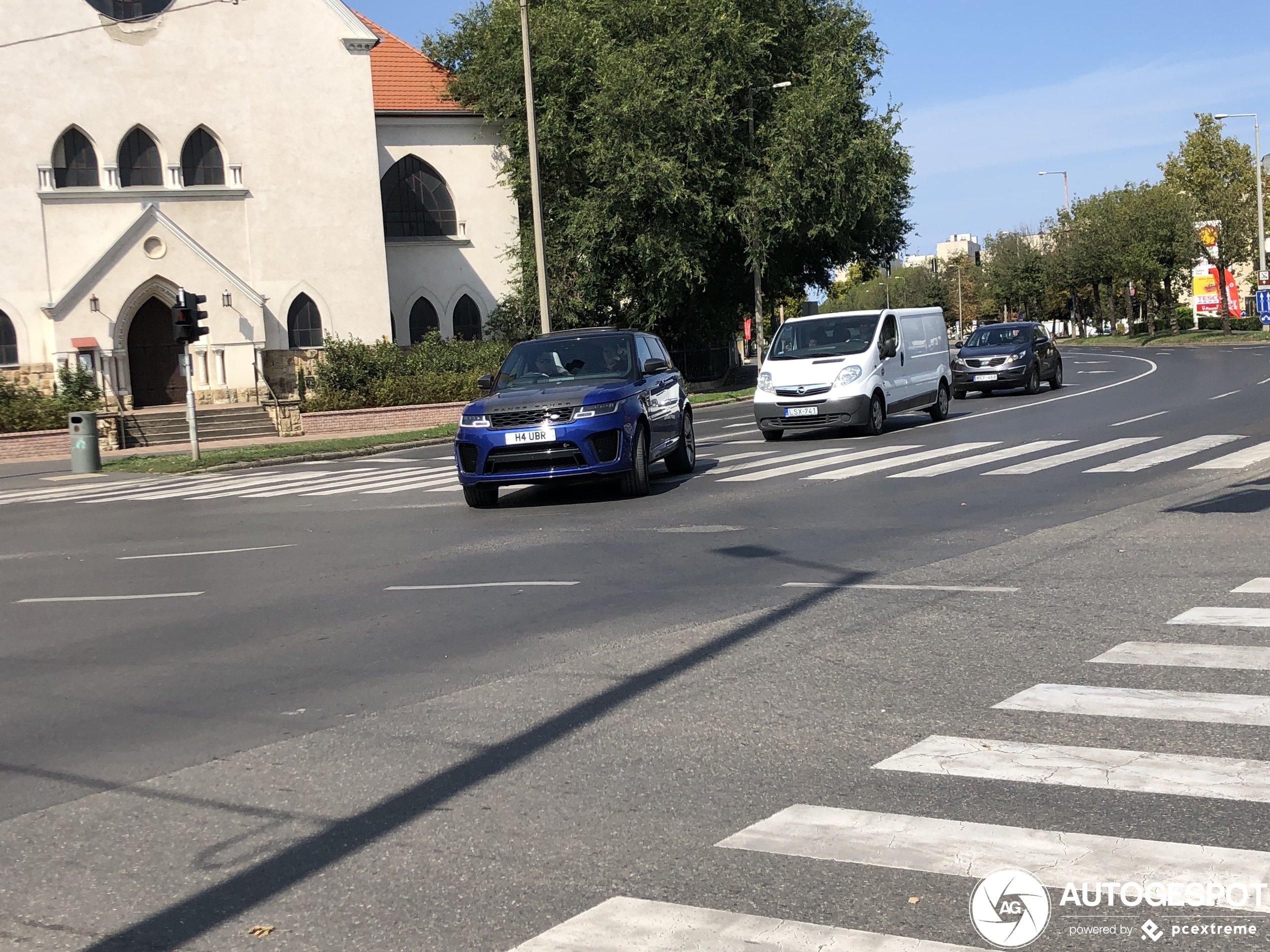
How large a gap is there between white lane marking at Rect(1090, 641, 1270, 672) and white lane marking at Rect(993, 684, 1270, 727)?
540 millimetres

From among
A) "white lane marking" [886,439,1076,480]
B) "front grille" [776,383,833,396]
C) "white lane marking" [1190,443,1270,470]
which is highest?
"front grille" [776,383,833,396]

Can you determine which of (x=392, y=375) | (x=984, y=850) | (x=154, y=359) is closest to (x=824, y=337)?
(x=392, y=375)

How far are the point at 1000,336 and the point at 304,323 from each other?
Result: 2065 centimetres

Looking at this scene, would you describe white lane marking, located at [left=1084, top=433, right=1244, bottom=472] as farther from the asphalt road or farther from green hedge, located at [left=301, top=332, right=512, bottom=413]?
green hedge, located at [left=301, top=332, right=512, bottom=413]

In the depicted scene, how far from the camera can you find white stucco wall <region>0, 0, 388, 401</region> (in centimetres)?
3703

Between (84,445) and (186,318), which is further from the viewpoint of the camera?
(84,445)

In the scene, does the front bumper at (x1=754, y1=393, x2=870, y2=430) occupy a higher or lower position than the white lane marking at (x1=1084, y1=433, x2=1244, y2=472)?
higher

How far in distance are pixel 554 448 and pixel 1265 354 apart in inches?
1460

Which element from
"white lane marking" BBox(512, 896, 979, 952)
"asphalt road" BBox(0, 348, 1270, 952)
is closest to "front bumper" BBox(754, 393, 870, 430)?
"asphalt road" BBox(0, 348, 1270, 952)

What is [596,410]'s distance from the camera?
14.8 meters

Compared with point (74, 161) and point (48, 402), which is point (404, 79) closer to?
point (74, 161)

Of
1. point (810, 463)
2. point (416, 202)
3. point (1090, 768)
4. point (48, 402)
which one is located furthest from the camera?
point (416, 202)

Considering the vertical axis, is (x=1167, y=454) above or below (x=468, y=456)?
below

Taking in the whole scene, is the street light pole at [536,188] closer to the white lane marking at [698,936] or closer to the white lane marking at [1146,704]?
the white lane marking at [1146,704]
